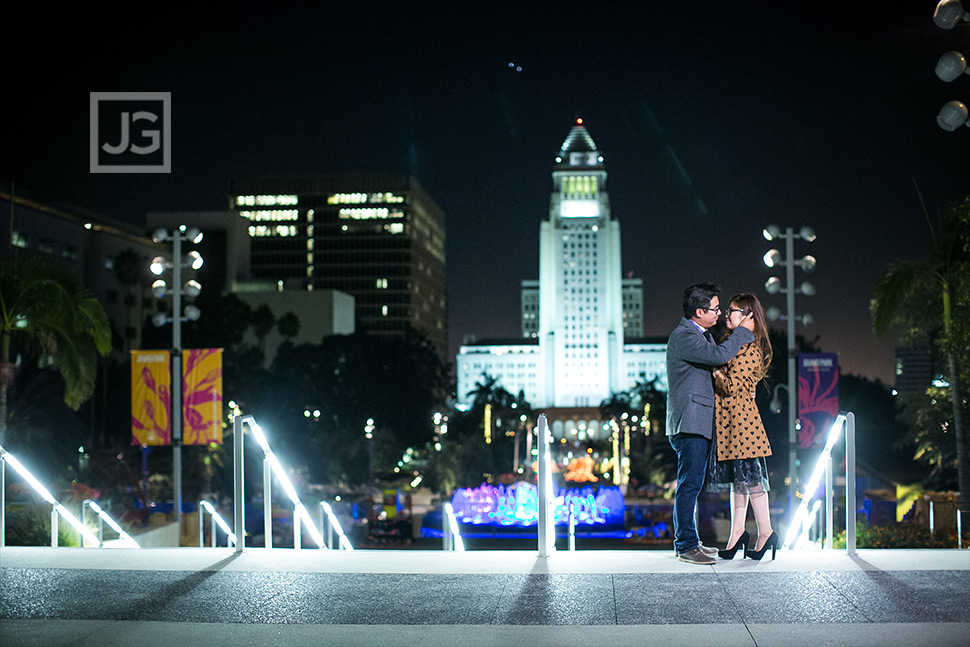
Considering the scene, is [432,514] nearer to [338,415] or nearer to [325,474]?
[325,474]

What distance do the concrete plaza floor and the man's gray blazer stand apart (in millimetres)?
1015

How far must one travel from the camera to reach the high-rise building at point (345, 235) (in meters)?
166

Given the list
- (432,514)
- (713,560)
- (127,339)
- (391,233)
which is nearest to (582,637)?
(713,560)

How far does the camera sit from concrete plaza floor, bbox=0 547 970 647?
5180 millimetres

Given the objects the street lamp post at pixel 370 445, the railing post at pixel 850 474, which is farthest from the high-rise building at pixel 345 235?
the railing post at pixel 850 474

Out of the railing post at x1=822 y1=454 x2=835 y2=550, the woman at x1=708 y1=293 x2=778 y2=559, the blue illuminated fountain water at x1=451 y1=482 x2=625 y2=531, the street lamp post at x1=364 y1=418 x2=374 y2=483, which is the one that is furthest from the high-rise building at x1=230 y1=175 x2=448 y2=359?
Answer: the woman at x1=708 y1=293 x2=778 y2=559

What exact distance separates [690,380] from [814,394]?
13.9 meters

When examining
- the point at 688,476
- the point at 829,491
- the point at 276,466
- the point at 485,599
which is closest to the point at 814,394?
the point at 829,491

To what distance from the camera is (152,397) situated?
19781 millimetres

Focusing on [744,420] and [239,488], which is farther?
[239,488]

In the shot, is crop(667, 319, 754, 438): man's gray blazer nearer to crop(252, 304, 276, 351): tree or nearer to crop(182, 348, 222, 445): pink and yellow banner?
crop(182, 348, 222, 445): pink and yellow banner

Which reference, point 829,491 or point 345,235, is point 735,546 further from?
point 345,235

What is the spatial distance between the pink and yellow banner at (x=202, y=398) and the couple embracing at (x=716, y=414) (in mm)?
14462

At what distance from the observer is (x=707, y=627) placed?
17.4 ft
